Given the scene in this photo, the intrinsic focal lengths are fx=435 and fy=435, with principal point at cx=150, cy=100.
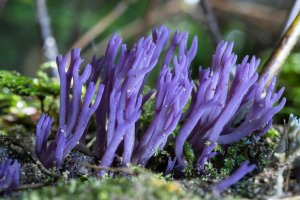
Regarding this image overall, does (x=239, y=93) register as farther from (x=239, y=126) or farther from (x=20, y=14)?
(x=20, y=14)

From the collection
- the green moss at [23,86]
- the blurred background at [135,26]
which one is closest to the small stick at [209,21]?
the blurred background at [135,26]

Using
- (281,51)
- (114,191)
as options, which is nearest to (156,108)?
(114,191)

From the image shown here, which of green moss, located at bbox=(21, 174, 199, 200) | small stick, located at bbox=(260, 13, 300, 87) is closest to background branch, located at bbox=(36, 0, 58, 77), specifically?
small stick, located at bbox=(260, 13, 300, 87)

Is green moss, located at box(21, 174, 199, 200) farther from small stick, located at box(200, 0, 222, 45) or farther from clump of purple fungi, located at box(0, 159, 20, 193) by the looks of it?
small stick, located at box(200, 0, 222, 45)

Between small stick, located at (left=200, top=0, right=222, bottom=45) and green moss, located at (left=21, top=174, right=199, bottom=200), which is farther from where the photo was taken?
small stick, located at (left=200, top=0, right=222, bottom=45)

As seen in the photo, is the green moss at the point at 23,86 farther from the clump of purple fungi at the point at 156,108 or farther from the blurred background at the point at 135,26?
the clump of purple fungi at the point at 156,108

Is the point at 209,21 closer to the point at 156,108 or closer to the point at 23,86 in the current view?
the point at 23,86

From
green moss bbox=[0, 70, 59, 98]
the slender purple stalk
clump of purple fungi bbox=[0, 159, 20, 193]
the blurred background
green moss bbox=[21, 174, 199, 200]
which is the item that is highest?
the blurred background

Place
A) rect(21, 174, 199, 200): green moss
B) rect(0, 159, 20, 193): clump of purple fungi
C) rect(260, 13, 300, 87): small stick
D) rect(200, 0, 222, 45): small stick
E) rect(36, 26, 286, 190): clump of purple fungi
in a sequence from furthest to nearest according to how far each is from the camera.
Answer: rect(200, 0, 222, 45): small stick → rect(260, 13, 300, 87): small stick → rect(36, 26, 286, 190): clump of purple fungi → rect(0, 159, 20, 193): clump of purple fungi → rect(21, 174, 199, 200): green moss
